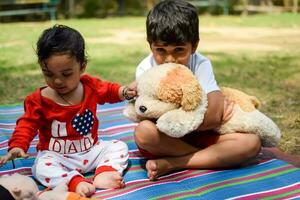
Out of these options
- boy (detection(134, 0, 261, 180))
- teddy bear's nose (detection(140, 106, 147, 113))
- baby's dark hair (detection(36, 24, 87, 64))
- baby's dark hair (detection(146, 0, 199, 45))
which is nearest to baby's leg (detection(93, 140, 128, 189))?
boy (detection(134, 0, 261, 180))

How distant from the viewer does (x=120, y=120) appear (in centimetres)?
302

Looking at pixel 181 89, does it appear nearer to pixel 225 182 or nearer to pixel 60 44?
pixel 225 182

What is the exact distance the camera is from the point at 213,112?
2.17m

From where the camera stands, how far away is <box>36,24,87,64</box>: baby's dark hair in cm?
200

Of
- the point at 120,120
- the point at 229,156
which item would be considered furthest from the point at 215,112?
the point at 120,120

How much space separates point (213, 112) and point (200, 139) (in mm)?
225

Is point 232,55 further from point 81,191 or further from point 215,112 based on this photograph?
point 81,191

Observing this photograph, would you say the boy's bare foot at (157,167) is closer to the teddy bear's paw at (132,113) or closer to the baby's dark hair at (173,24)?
the teddy bear's paw at (132,113)

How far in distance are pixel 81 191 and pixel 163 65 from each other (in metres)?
0.68

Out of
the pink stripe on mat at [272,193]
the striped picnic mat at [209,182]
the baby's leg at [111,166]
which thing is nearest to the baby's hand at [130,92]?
the baby's leg at [111,166]

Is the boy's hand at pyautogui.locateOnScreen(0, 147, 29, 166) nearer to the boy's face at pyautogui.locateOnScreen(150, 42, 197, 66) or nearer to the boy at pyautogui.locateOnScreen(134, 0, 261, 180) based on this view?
the boy at pyautogui.locateOnScreen(134, 0, 261, 180)

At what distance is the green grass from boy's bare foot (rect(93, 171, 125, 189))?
3.39ft

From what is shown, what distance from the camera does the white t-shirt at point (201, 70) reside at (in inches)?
88.4

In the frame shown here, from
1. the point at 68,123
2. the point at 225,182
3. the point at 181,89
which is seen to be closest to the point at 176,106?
the point at 181,89
